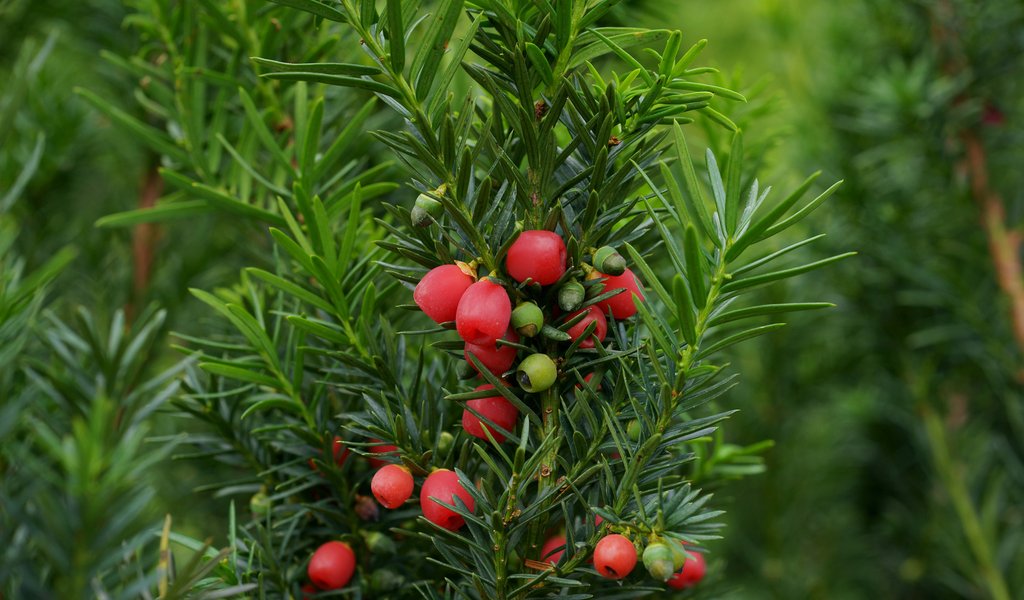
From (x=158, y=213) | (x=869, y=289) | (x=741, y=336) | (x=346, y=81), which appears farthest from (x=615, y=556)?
(x=869, y=289)

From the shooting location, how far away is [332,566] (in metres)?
0.39

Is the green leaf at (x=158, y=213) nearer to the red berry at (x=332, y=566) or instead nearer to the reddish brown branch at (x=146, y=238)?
the red berry at (x=332, y=566)

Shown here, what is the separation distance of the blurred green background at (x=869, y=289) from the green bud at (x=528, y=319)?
0.45m

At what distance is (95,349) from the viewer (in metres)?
0.33

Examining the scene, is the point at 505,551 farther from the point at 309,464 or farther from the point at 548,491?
the point at 309,464

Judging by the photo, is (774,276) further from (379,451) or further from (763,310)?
(379,451)

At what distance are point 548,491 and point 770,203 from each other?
23.4 inches

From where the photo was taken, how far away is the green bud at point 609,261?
336 millimetres

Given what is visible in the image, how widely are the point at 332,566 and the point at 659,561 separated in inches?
6.6

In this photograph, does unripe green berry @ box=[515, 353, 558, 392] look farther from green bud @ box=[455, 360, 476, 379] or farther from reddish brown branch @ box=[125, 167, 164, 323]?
reddish brown branch @ box=[125, 167, 164, 323]

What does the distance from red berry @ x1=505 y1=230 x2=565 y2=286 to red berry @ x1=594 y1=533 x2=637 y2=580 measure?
112mm

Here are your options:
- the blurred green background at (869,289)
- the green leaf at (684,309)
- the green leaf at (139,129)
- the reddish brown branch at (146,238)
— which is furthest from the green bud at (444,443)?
the reddish brown branch at (146,238)

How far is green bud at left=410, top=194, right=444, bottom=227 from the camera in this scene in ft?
1.12

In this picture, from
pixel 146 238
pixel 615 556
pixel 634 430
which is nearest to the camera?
pixel 615 556
